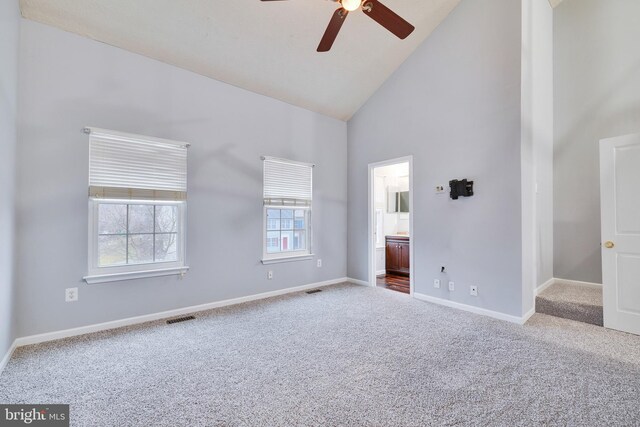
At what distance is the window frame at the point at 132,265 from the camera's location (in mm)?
3104

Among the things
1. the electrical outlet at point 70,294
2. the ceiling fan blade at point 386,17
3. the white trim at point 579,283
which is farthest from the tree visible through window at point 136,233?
the white trim at point 579,283

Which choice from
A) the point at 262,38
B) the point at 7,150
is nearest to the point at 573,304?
the point at 262,38

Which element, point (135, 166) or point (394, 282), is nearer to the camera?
point (135, 166)

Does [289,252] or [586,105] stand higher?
[586,105]

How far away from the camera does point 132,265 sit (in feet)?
11.0

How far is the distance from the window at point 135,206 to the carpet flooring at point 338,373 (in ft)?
2.29

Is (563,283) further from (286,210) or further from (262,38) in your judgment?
(262,38)

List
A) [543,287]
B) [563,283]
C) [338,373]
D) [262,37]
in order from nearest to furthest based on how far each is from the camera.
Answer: [338,373] → [262,37] → [543,287] → [563,283]

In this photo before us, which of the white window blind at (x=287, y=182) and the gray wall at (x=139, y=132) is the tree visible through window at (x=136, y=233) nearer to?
the gray wall at (x=139, y=132)

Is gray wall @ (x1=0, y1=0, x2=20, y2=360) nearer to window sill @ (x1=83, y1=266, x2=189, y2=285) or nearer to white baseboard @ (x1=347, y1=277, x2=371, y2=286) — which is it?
window sill @ (x1=83, y1=266, x2=189, y2=285)

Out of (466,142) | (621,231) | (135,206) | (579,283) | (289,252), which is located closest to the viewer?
(621,231)

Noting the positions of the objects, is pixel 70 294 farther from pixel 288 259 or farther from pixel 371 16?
pixel 371 16

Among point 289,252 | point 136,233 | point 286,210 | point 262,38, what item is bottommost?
point 289,252

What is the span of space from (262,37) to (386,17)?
5.83 feet
